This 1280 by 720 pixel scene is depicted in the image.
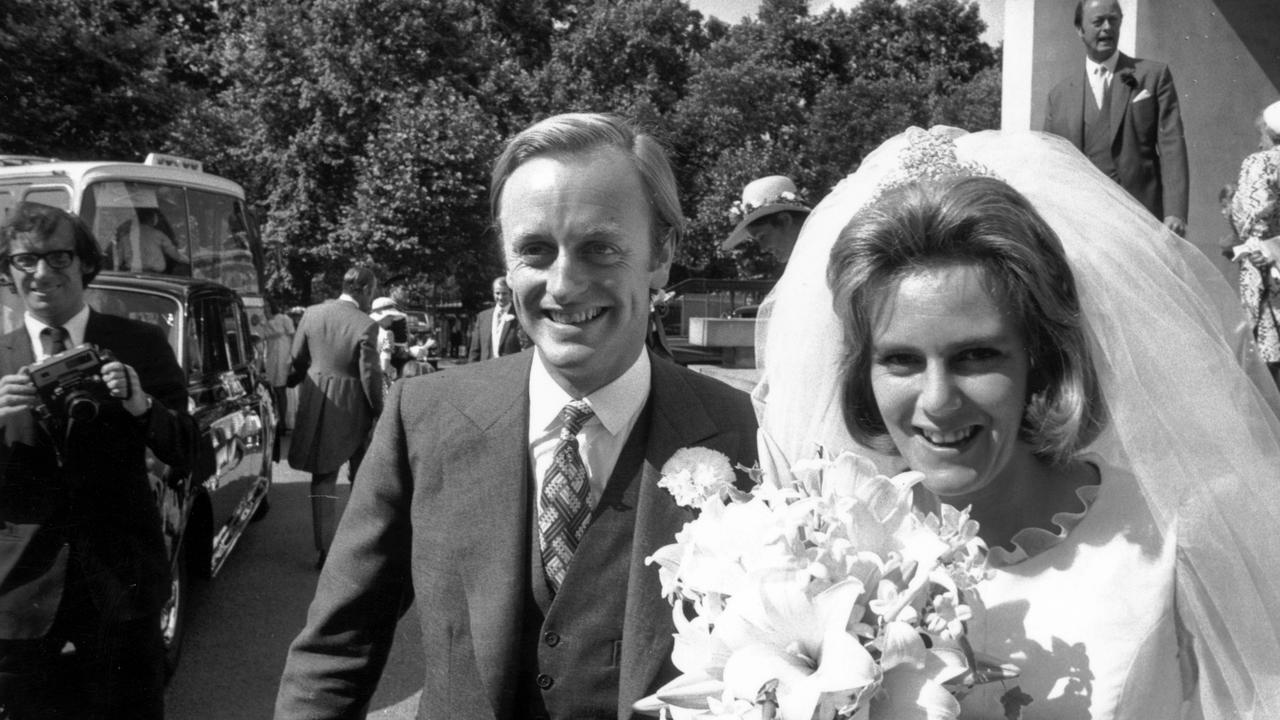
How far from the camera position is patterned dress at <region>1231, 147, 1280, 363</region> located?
5688 mm

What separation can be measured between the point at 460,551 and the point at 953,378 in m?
0.93

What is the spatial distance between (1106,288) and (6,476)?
10.4 feet

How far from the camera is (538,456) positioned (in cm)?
216

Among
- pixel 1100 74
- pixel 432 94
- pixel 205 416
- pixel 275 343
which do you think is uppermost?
pixel 432 94

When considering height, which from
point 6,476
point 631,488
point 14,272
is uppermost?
point 14,272

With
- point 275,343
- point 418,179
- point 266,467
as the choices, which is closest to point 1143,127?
point 266,467

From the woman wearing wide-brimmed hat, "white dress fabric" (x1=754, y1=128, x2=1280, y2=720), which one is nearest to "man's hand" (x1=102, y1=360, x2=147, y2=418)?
"white dress fabric" (x1=754, y1=128, x2=1280, y2=720)

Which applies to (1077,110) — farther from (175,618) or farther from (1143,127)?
(175,618)

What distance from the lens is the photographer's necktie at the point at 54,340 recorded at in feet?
12.1

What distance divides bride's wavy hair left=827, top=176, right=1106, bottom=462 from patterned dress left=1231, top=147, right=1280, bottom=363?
423 cm

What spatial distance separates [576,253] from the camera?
2047mm

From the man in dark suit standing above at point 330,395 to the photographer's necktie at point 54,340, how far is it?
3.68 m

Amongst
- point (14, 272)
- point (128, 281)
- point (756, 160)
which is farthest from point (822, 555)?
point (756, 160)

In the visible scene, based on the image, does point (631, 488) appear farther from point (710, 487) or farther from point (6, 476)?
point (6, 476)
